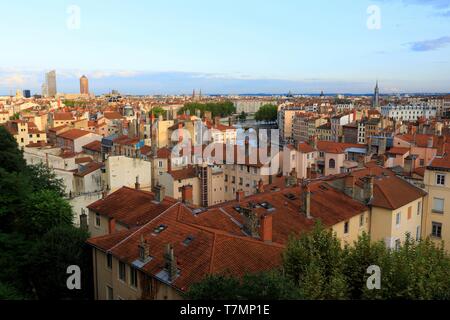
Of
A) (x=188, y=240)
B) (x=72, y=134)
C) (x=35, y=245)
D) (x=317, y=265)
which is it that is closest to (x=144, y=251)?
(x=188, y=240)

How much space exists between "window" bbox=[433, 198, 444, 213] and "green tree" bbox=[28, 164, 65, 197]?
996 inches

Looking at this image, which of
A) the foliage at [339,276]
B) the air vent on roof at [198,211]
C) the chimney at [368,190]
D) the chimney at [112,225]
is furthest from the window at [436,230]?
the chimney at [112,225]

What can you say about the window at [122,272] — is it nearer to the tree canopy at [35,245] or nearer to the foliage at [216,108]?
the tree canopy at [35,245]

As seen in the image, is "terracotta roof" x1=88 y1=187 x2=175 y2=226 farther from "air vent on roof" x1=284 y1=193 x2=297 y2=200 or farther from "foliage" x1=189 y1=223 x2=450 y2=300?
"foliage" x1=189 y1=223 x2=450 y2=300

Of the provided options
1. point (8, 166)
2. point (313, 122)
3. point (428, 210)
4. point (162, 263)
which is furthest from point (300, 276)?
point (313, 122)

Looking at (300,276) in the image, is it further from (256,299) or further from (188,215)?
(188,215)

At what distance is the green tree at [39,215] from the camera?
2427 cm

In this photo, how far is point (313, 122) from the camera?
332 ft

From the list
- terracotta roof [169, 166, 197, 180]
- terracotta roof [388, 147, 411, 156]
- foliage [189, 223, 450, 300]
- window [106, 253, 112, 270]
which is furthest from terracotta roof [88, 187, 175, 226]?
terracotta roof [388, 147, 411, 156]

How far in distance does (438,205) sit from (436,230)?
154 cm

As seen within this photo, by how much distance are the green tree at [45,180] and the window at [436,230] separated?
25.3 meters

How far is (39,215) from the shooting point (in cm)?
2431

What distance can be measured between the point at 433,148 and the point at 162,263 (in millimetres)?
36576

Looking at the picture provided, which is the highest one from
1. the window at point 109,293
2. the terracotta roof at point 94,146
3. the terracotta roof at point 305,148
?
the terracotta roof at point 305,148
